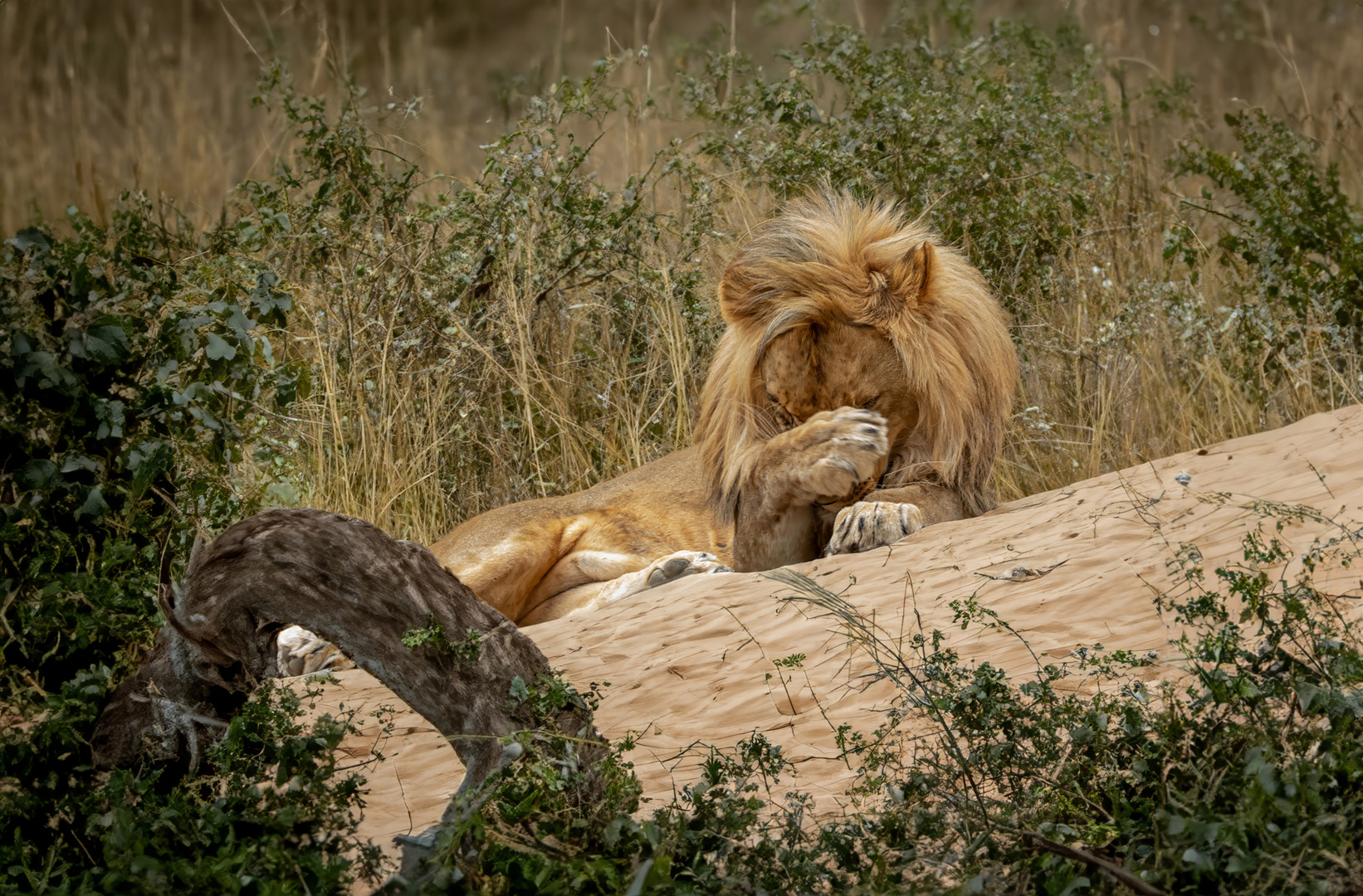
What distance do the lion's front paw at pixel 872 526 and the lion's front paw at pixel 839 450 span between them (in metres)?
Answer: 0.10

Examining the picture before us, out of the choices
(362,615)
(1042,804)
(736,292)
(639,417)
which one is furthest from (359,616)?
(639,417)

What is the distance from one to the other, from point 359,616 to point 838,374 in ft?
8.54

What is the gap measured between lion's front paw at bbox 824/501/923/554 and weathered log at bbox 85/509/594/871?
82.8 inches

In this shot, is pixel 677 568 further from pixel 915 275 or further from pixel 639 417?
pixel 639 417

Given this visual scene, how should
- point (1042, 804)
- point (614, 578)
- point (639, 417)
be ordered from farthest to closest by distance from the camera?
point (639, 417), point (614, 578), point (1042, 804)

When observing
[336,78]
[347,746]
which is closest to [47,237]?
[347,746]

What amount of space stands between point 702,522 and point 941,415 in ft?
3.81

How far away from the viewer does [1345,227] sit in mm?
6781

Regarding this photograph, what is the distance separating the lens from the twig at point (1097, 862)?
216 centimetres

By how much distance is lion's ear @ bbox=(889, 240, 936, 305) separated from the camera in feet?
17.0

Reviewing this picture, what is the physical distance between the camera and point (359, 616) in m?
2.96

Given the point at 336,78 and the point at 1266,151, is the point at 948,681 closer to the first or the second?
the point at 1266,151

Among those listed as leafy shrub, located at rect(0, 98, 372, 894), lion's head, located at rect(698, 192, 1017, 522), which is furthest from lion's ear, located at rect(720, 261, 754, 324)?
leafy shrub, located at rect(0, 98, 372, 894)

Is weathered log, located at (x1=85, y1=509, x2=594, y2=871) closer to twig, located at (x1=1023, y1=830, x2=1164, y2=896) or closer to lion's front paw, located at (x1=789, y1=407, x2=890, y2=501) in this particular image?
twig, located at (x1=1023, y1=830, x2=1164, y2=896)
